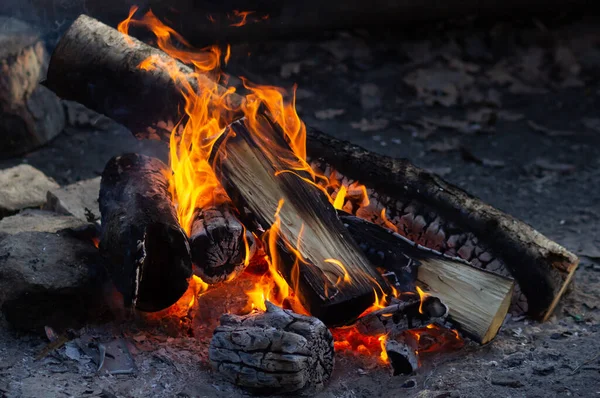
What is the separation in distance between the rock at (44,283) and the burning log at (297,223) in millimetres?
685


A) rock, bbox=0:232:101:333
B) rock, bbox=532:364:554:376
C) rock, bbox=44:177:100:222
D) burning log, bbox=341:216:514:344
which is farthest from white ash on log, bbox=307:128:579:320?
rock, bbox=44:177:100:222

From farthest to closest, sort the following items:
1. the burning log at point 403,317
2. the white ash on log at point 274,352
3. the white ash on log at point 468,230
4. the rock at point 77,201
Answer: the rock at point 77,201 < the white ash on log at point 468,230 < the burning log at point 403,317 < the white ash on log at point 274,352

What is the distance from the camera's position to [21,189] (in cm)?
397

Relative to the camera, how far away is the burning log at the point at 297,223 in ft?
8.92

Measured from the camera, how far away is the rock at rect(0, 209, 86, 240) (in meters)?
3.19

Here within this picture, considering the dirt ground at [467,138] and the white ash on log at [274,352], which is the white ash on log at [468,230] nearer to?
the dirt ground at [467,138]

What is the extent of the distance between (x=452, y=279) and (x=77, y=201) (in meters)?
2.00

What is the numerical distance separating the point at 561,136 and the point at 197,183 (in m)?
3.29

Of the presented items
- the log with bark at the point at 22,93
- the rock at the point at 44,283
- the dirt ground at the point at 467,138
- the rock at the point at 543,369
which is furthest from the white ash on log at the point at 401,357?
the log with bark at the point at 22,93

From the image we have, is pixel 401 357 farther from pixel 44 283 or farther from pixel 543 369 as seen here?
pixel 44 283

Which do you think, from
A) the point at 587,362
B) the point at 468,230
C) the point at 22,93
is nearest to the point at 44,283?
the point at 468,230

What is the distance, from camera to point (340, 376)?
2.66 meters

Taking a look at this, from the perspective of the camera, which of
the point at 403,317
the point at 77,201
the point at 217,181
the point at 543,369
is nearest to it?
the point at 543,369

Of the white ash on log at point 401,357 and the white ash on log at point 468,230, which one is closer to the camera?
the white ash on log at point 401,357
